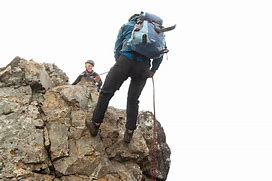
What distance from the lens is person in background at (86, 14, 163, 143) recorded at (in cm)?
1004

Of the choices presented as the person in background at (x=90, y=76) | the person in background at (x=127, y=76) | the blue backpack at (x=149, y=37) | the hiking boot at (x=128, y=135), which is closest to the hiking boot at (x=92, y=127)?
the person in background at (x=127, y=76)

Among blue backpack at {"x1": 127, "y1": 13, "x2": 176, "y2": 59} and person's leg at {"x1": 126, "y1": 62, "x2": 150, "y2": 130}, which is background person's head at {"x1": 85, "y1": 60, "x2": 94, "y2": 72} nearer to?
person's leg at {"x1": 126, "y1": 62, "x2": 150, "y2": 130}

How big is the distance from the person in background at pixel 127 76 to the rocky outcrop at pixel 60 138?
569 mm

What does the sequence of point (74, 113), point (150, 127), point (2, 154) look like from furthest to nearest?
point (150, 127) < point (74, 113) < point (2, 154)

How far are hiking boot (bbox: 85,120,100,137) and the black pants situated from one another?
13 centimetres

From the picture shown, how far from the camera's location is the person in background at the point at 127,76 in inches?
A: 395

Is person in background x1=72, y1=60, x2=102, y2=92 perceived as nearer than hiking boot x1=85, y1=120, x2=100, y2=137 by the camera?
No

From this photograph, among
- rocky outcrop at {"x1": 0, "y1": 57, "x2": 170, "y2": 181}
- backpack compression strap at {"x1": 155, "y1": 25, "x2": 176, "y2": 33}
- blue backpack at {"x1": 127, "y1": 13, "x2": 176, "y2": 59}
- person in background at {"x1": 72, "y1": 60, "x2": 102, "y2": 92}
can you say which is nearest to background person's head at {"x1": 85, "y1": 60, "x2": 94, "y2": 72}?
person in background at {"x1": 72, "y1": 60, "x2": 102, "y2": 92}

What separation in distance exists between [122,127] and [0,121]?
3.66m

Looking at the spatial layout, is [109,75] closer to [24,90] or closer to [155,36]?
[155,36]

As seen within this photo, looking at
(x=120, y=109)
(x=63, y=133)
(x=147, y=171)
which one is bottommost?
(x=147, y=171)

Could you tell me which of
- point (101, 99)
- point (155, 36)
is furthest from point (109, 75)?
point (155, 36)

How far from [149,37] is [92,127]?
301 cm

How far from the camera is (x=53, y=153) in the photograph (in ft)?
32.0
